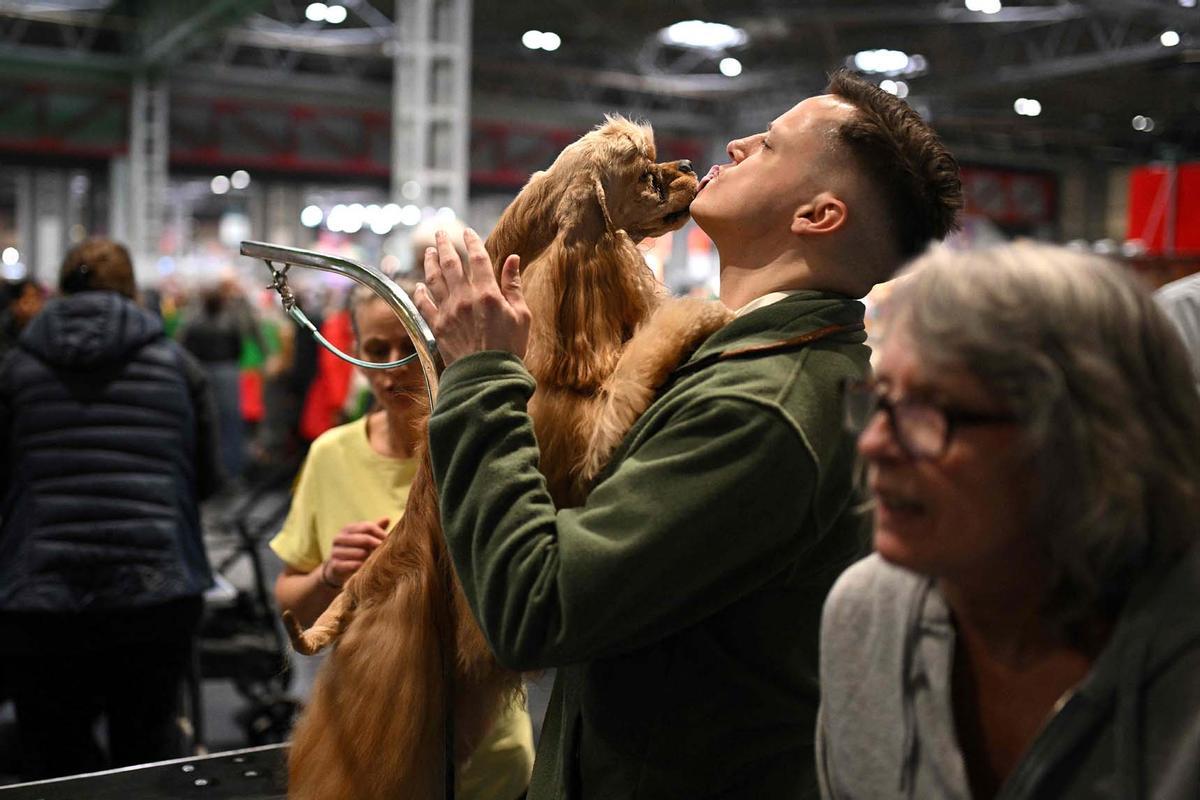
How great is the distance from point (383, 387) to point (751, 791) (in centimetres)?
139

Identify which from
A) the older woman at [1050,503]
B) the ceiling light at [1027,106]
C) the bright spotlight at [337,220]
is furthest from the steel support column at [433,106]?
the bright spotlight at [337,220]

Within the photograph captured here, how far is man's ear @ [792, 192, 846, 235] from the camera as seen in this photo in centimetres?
160

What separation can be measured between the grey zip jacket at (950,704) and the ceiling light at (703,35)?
615 inches

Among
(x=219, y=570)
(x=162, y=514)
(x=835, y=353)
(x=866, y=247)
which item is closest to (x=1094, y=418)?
(x=835, y=353)

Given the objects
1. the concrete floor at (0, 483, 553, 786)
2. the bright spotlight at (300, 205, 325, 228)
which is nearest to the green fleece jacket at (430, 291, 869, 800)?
the concrete floor at (0, 483, 553, 786)

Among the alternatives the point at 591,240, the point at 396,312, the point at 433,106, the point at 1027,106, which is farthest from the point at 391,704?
the point at 1027,106

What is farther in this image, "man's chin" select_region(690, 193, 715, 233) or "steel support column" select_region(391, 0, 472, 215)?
"steel support column" select_region(391, 0, 472, 215)

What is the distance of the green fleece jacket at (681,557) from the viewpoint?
1340 millimetres

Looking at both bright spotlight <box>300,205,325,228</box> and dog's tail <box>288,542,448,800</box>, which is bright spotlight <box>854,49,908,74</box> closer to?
bright spotlight <box>300,205,325,228</box>

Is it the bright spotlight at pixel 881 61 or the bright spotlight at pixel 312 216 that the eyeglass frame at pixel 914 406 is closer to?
the bright spotlight at pixel 881 61

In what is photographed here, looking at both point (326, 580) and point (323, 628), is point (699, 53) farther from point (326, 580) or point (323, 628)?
point (323, 628)

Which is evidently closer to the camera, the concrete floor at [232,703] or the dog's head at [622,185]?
the dog's head at [622,185]

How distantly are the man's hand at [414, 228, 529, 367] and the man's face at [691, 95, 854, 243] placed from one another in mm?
305

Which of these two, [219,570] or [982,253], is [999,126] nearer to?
[219,570]
